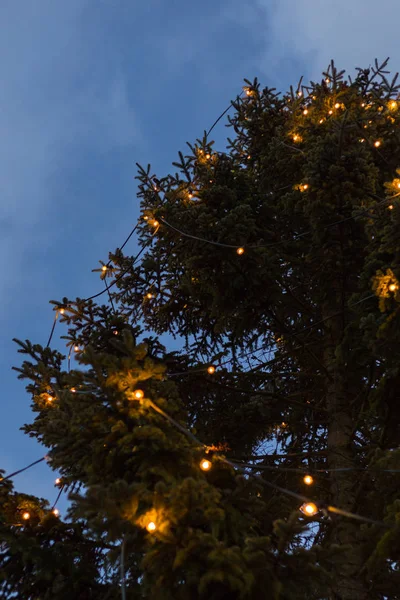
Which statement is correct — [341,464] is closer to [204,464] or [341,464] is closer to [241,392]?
[241,392]

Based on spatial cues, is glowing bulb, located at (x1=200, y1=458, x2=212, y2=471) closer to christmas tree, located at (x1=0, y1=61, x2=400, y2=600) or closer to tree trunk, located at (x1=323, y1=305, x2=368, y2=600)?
christmas tree, located at (x1=0, y1=61, x2=400, y2=600)

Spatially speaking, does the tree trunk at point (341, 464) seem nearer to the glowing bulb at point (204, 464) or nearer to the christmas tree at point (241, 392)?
the christmas tree at point (241, 392)

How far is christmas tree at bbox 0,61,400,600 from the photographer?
3766mm

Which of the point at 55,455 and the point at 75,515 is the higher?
the point at 55,455

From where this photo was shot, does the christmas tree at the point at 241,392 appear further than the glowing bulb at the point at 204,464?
No

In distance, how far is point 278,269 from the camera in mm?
6957

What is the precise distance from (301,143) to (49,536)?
716 centimetres

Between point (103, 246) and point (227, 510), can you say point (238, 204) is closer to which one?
point (227, 510)

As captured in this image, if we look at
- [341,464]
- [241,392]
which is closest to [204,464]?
[341,464]

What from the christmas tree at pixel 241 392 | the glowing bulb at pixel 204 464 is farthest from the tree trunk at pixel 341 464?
the glowing bulb at pixel 204 464

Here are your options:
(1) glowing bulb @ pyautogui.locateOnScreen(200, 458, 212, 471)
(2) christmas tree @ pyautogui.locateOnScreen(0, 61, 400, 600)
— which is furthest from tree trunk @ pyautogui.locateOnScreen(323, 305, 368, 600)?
(1) glowing bulb @ pyautogui.locateOnScreen(200, 458, 212, 471)

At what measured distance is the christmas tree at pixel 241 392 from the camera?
3.77m

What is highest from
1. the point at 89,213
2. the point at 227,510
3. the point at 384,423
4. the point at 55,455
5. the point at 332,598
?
the point at 89,213

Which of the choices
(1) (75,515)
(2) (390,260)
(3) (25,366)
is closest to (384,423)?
(2) (390,260)
